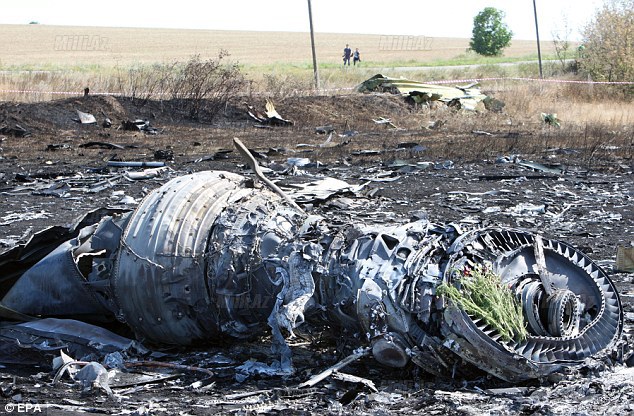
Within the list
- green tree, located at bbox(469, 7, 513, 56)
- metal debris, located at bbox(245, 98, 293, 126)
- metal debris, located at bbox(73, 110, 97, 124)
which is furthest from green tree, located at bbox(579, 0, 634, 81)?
green tree, located at bbox(469, 7, 513, 56)

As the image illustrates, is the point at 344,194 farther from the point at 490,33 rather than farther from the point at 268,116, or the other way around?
the point at 490,33

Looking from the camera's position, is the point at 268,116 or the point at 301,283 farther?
the point at 268,116

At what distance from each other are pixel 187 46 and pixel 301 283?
6668cm

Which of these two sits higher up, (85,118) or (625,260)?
(85,118)

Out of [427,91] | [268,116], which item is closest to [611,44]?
[427,91]

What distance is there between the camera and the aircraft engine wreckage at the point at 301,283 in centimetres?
444

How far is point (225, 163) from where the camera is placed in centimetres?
1360

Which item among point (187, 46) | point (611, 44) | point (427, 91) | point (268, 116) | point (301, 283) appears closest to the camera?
point (301, 283)

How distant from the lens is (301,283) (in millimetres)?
4680

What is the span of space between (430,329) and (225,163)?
31.2 feet

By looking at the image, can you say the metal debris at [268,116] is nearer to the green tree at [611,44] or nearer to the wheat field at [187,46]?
the green tree at [611,44]

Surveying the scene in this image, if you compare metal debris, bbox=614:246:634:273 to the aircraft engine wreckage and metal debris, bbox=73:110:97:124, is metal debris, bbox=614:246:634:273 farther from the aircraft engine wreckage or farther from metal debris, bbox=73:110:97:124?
metal debris, bbox=73:110:97:124

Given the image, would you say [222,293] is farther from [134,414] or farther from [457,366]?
[457,366]

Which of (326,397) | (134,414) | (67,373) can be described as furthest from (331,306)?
(67,373)
